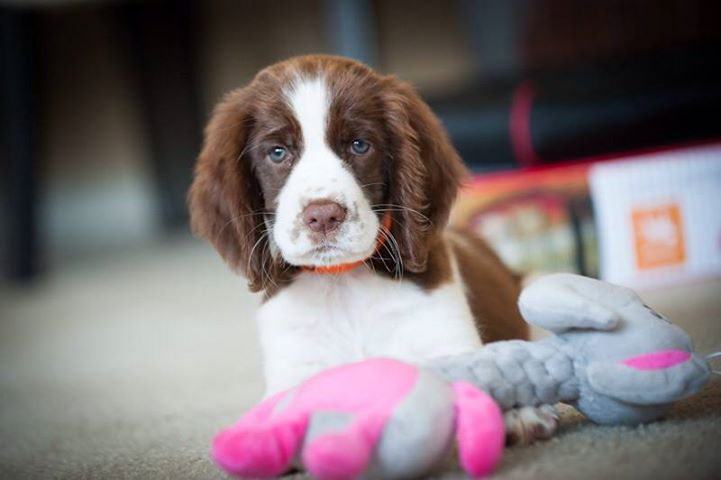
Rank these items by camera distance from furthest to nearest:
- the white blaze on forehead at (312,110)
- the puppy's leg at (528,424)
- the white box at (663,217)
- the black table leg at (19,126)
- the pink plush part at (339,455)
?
the black table leg at (19,126) < the white box at (663,217) < the white blaze on forehead at (312,110) < the puppy's leg at (528,424) < the pink plush part at (339,455)

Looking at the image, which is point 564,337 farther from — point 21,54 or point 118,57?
point 118,57

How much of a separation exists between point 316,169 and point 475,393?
1.91ft

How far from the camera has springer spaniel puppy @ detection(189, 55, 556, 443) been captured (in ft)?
5.34

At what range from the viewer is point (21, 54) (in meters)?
4.25

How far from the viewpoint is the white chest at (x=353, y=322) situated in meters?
1.66

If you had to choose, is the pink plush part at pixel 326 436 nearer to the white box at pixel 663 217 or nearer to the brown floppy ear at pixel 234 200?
the brown floppy ear at pixel 234 200

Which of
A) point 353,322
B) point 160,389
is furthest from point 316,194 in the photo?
point 160,389

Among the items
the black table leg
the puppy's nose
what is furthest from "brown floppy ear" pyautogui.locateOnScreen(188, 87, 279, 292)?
the black table leg

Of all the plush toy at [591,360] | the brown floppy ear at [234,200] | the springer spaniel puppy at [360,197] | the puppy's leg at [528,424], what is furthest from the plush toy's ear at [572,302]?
the brown floppy ear at [234,200]

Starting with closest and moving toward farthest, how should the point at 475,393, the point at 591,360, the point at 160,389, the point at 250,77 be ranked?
the point at 475,393
the point at 591,360
the point at 160,389
the point at 250,77

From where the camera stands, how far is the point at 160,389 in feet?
7.46

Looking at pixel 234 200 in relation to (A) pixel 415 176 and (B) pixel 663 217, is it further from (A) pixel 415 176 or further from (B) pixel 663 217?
(B) pixel 663 217

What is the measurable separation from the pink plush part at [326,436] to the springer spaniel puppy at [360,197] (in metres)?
0.38

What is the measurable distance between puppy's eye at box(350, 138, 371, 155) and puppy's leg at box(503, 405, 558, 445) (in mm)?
597
